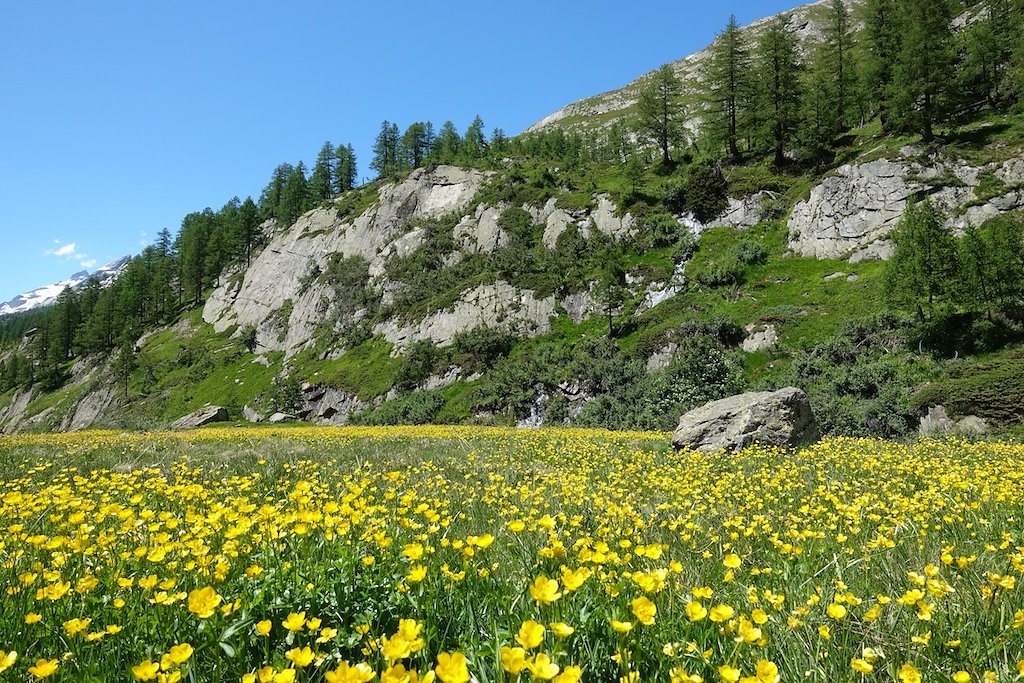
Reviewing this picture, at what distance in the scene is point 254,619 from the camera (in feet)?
7.87

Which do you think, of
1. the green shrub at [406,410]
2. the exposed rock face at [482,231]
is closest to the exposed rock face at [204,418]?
the green shrub at [406,410]

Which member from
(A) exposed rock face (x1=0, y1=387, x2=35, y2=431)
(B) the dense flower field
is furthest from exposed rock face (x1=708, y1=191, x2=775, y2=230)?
(A) exposed rock face (x1=0, y1=387, x2=35, y2=431)

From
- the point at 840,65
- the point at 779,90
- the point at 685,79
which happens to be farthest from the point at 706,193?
the point at 685,79

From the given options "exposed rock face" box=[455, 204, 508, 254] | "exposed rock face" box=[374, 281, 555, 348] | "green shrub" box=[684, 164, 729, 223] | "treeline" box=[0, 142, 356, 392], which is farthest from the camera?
"treeline" box=[0, 142, 356, 392]

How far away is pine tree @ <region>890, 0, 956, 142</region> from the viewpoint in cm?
4162

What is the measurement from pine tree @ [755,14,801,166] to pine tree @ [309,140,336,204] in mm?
78661

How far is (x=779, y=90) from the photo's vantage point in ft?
174

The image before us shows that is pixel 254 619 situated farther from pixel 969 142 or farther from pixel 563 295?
pixel 969 142

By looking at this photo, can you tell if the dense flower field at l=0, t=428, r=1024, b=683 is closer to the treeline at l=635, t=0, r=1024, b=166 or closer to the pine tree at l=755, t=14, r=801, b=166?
the treeline at l=635, t=0, r=1024, b=166

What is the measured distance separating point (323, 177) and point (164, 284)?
36.7 meters

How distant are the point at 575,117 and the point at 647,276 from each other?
6662 inches

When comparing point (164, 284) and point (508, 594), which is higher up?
point (164, 284)

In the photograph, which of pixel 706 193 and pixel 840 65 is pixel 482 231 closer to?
pixel 706 193

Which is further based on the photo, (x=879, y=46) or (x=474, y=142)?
(x=474, y=142)
